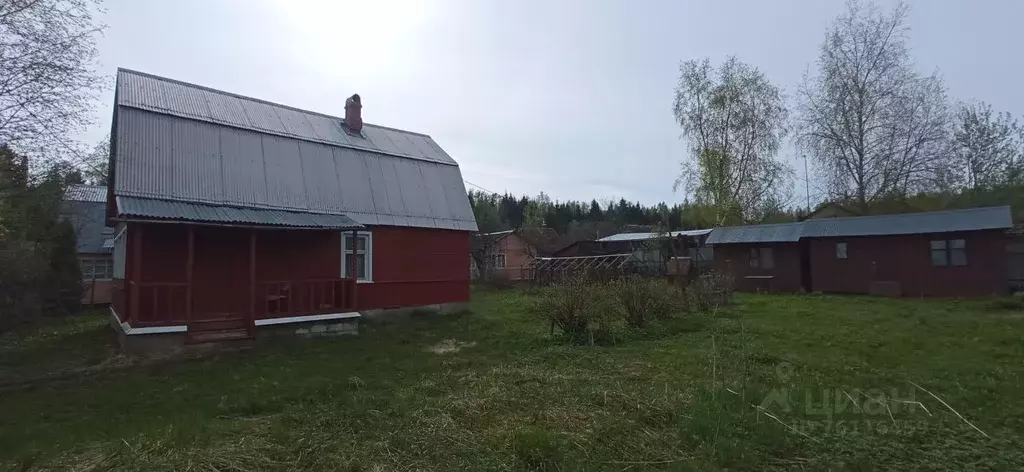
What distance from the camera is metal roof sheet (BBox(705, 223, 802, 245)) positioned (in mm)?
22177

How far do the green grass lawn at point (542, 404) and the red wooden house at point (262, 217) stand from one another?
4.82 feet

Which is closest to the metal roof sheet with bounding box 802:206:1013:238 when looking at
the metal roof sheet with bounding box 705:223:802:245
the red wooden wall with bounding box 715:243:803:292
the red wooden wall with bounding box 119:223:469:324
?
the metal roof sheet with bounding box 705:223:802:245

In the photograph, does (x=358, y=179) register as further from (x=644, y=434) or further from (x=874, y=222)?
(x=874, y=222)

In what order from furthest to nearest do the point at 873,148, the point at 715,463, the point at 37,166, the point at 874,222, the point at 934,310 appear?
1. the point at 873,148
2. the point at 874,222
3. the point at 934,310
4. the point at 37,166
5. the point at 715,463

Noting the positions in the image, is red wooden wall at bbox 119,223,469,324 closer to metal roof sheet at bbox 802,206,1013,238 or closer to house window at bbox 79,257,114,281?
house window at bbox 79,257,114,281

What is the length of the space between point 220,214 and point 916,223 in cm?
2238

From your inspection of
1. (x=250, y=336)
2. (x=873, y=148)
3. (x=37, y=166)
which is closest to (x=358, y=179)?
(x=250, y=336)

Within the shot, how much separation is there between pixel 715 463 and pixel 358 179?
12.5 m

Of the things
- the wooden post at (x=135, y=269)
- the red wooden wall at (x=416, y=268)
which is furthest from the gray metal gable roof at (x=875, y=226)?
the wooden post at (x=135, y=269)

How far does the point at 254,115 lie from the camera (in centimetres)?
1430

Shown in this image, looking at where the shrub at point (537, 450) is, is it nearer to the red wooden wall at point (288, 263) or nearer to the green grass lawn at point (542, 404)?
the green grass lawn at point (542, 404)

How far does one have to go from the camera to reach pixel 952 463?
4.37 metres

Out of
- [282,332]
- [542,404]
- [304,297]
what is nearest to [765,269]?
[304,297]

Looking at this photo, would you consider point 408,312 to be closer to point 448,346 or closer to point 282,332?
point 282,332
